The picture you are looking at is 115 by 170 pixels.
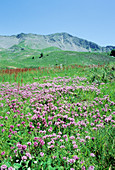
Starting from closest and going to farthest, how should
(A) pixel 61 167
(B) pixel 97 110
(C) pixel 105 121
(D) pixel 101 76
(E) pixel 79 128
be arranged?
(A) pixel 61 167
(E) pixel 79 128
(C) pixel 105 121
(B) pixel 97 110
(D) pixel 101 76

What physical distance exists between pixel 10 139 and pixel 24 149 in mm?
850

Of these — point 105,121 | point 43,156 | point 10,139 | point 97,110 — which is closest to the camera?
point 43,156

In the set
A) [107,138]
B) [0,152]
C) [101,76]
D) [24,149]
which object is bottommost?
[0,152]

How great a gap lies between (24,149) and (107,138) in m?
1.73

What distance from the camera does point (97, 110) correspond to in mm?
4512

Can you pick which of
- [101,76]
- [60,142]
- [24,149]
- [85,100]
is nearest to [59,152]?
[60,142]

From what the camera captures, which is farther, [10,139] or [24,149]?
[10,139]

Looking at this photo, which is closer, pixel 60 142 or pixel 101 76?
pixel 60 142

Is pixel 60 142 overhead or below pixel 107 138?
below

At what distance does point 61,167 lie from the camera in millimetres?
2436

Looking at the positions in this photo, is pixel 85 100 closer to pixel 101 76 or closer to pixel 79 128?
pixel 79 128

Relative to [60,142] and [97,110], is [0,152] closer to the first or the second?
[60,142]

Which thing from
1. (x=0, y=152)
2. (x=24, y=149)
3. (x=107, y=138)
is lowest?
(x=0, y=152)

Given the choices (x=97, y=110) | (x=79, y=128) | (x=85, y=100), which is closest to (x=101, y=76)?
(x=85, y=100)
